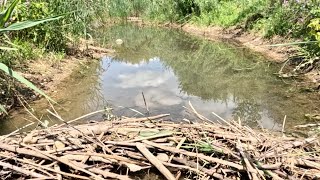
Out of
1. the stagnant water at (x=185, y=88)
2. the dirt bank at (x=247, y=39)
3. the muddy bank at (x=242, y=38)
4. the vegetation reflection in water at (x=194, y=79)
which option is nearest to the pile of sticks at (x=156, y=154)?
the stagnant water at (x=185, y=88)

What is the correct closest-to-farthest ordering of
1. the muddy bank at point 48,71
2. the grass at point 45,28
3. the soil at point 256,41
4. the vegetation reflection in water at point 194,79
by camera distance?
the muddy bank at point 48,71
the vegetation reflection in water at point 194,79
the grass at point 45,28
the soil at point 256,41

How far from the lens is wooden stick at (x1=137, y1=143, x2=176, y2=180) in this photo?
129 inches

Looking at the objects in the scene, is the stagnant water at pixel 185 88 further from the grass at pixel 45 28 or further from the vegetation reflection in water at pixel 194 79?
the grass at pixel 45 28

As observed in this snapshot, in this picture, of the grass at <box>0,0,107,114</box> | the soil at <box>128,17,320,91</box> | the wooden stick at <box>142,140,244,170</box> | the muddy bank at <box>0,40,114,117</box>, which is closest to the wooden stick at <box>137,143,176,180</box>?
the wooden stick at <box>142,140,244,170</box>

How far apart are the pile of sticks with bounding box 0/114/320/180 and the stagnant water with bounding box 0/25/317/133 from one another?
1.86 metres

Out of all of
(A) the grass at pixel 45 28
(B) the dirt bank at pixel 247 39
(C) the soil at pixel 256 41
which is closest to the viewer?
(A) the grass at pixel 45 28

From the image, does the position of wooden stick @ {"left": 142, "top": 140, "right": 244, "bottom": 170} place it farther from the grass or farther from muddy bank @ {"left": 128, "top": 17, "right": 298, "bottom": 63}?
muddy bank @ {"left": 128, "top": 17, "right": 298, "bottom": 63}

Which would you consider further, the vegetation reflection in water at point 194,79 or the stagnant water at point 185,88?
the vegetation reflection in water at point 194,79

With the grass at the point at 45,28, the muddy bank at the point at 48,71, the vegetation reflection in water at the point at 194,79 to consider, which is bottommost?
the vegetation reflection in water at the point at 194,79

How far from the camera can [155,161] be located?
11.1 ft

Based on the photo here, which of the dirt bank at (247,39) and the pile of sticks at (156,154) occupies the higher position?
the pile of sticks at (156,154)

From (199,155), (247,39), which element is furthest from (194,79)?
(247,39)

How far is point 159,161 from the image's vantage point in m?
3.38

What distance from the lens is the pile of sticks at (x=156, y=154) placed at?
10.7 feet
